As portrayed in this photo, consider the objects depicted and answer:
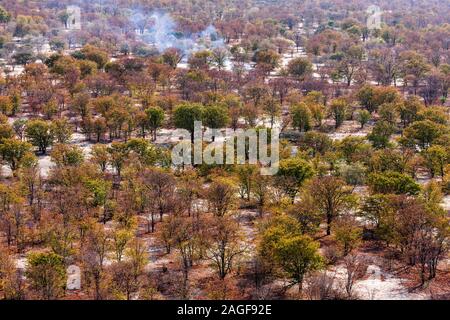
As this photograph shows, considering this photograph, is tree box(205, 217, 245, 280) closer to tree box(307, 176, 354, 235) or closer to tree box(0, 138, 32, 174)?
tree box(307, 176, 354, 235)

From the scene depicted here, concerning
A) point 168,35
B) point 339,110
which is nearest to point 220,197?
point 339,110

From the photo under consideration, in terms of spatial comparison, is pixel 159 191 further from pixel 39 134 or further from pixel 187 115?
pixel 39 134

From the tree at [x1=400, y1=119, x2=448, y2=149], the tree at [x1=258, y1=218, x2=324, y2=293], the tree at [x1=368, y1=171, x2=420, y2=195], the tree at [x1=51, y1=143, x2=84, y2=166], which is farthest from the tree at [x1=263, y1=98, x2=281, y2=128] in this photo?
the tree at [x1=258, y1=218, x2=324, y2=293]

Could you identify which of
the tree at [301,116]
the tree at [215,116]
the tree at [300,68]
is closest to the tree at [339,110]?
the tree at [301,116]

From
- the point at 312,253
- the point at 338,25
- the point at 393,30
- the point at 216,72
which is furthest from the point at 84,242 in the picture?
the point at 338,25

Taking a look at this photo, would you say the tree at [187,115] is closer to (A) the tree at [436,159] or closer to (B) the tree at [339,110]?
(B) the tree at [339,110]

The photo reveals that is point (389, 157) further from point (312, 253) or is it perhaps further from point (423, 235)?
point (312, 253)

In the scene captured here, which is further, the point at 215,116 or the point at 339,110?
the point at 339,110
